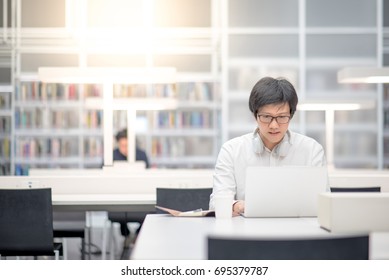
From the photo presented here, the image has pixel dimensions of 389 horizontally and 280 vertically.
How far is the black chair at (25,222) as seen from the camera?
3525mm

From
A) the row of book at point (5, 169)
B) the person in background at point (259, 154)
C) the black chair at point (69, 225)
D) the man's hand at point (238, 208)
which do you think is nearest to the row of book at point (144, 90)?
the row of book at point (5, 169)

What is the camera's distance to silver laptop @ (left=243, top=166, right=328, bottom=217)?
2371mm

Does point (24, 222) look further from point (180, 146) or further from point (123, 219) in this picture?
point (180, 146)

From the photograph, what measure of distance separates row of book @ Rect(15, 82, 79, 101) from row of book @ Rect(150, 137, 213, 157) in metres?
1.08

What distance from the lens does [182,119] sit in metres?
7.62

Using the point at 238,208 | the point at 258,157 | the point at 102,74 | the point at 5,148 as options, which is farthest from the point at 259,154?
the point at 5,148

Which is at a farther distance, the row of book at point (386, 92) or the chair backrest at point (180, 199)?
the row of book at point (386, 92)

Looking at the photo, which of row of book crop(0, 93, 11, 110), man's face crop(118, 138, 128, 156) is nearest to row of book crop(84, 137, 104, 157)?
row of book crop(0, 93, 11, 110)

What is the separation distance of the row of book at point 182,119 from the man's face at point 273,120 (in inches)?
186

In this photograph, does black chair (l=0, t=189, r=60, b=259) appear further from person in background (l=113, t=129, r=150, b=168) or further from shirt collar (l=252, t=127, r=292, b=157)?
person in background (l=113, t=129, r=150, b=168)

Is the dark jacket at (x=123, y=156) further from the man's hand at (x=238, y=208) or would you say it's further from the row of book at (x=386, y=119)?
the man's hand at (x=238, y=208)

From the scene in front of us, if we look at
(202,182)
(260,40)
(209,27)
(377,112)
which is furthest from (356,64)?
(202,182)

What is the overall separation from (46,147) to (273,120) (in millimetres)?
5138
